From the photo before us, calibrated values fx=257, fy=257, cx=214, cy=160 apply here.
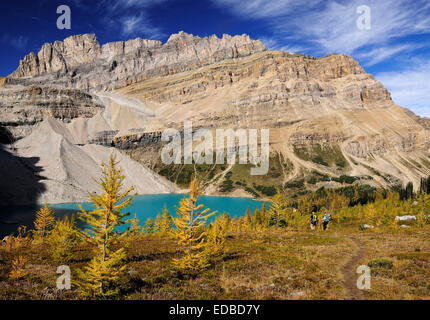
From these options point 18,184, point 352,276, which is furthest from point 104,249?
point 18,184

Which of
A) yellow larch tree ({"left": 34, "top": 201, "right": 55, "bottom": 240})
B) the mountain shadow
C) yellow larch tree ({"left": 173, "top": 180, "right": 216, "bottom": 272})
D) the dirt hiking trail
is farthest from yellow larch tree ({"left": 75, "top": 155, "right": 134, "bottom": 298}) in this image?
the mountain shadow

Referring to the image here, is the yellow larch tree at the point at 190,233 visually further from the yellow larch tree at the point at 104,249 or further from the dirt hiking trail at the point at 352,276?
the dirt hiking trail at the point at 352,276

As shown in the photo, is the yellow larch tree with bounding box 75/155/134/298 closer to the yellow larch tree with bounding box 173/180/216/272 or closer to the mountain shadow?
the yellow larch tree with bounding box 173/180/216/272

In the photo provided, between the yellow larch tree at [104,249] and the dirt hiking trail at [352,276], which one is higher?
the yellow larch tree at [104,249]

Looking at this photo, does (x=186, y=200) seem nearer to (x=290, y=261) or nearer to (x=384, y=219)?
(x=290, y=261)

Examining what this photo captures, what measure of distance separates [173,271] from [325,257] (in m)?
12.6

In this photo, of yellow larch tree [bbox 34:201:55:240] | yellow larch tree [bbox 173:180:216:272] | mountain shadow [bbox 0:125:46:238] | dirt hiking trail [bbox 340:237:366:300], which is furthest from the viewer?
mountain shadow [bbox 0:125:46:238]

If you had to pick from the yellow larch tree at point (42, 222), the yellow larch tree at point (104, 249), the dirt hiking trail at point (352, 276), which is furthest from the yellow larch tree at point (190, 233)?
the yellow larch tree at point (42, 222)

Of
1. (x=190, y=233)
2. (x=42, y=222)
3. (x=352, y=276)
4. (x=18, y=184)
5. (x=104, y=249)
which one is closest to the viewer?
(x=104, y=249)

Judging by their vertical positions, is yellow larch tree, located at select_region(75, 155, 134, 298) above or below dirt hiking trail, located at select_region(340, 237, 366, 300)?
above

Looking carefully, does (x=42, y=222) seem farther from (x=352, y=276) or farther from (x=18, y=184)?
(x=18, y=184)

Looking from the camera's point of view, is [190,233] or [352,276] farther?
[190,233]
